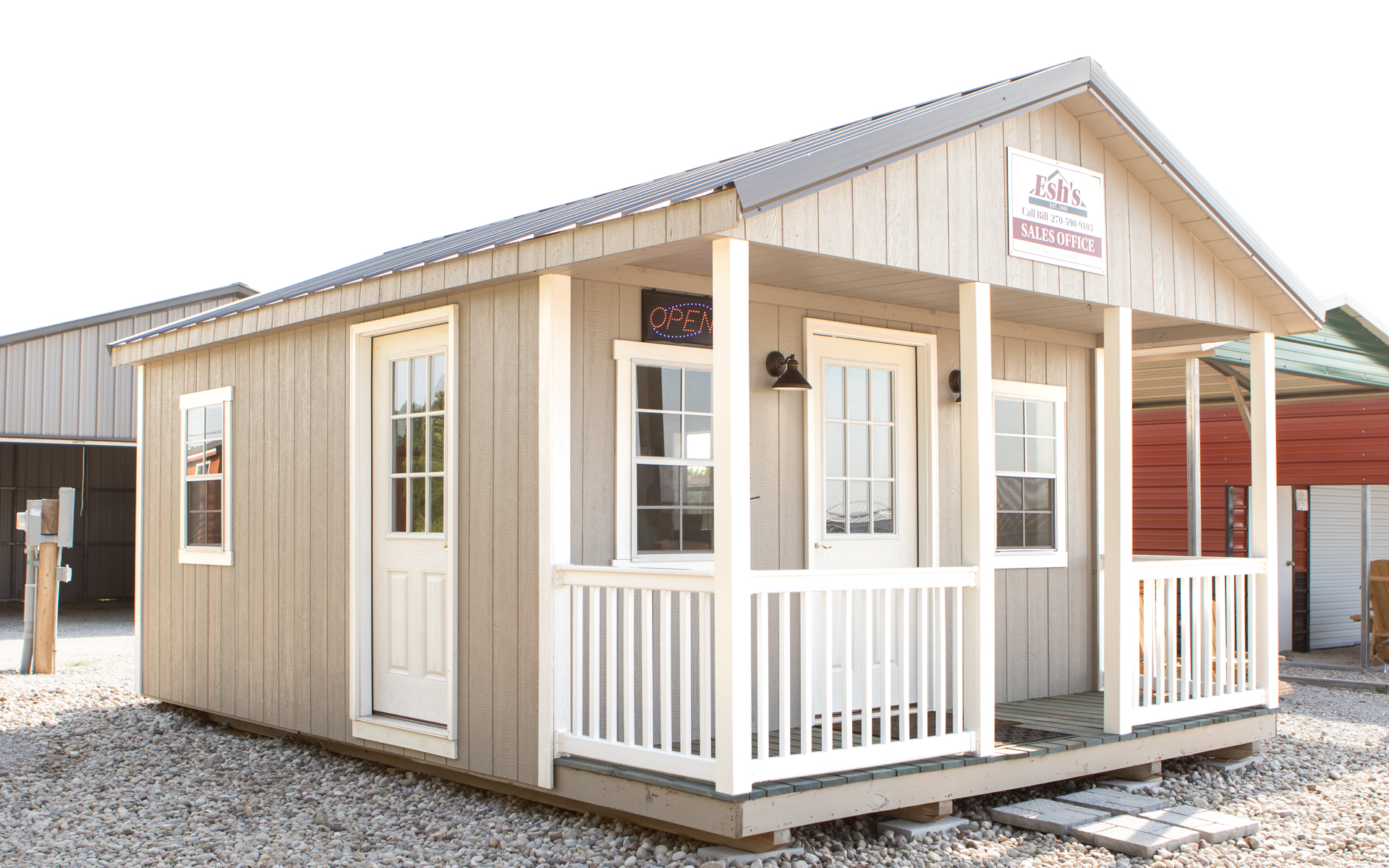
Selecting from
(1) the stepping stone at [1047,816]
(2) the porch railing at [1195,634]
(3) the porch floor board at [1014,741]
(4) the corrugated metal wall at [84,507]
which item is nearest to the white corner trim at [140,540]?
(3) the porch floor board at [1014,741]

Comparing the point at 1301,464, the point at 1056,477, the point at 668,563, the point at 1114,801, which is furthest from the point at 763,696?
the point at 1301,464

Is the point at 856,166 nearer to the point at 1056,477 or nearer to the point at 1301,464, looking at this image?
the point at 1056,477

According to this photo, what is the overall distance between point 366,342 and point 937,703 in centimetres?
357

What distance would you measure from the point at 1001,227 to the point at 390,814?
3.98m

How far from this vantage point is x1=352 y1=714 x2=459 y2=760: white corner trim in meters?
5.34

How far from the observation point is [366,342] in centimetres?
607

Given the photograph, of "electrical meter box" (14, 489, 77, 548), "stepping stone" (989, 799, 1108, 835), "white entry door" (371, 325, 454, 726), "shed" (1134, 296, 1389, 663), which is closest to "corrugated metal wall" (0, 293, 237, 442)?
"electrical meter box" (14, 489, 77, 548)

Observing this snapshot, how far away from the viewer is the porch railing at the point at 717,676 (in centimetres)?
422

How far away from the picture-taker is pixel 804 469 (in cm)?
584

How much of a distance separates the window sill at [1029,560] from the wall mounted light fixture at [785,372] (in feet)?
6.28

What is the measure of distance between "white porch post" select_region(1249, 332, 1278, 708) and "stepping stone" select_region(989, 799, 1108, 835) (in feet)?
6.97

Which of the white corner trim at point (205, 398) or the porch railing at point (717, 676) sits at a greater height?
the white corner trim at point (205, 398)

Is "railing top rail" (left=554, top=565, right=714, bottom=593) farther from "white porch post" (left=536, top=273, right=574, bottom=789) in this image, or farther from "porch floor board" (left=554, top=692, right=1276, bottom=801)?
"porch floor board" (left=554, top=692, right=1276, bottom=801)

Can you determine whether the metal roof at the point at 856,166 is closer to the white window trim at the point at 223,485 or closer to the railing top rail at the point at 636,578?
the white window trim at the point at 223,485
